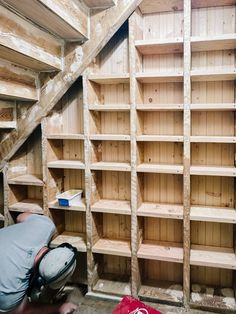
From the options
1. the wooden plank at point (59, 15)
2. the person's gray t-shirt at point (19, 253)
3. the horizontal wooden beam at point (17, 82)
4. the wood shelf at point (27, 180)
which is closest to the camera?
the wooden plank at point (59, 15)

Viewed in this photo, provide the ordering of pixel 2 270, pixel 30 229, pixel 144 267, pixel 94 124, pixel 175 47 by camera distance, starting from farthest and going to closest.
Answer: pixel 144 267, pixel 94 124, pixel 175 47, pixel 30 229, pixel 2 270

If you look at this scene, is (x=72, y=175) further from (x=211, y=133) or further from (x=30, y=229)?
(x=211, y=133)

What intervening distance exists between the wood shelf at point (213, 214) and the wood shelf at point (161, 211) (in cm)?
11

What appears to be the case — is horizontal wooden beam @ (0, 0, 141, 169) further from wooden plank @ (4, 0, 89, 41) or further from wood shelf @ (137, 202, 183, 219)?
wood shelf @ (137, 202, 183, 219)

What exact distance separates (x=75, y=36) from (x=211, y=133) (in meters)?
1.40

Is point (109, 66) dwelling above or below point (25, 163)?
above

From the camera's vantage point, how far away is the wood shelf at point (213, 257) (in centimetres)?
217

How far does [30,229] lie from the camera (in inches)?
82.7

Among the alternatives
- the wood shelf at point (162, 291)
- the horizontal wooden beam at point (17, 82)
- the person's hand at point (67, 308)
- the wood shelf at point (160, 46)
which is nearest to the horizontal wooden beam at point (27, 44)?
the horizontal wooden beam at point (17, 82)

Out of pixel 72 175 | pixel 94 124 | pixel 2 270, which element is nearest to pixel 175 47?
pixel 94 124

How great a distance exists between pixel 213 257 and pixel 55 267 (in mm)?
1286

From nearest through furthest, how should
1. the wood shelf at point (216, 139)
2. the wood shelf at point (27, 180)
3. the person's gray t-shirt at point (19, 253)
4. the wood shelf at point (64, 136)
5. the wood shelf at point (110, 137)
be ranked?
1. the person's gray t-shirt at point (19, 253)
2. the wood shelf at point (216, 139)
3. the wood shelf at point (110, 137)
4. the wood shelf at point (64, 136)
5. the wood shelf at point (27, 180)

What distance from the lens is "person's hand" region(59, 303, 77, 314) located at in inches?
86.0

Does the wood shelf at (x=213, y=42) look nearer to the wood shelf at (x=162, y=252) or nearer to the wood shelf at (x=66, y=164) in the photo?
the wood shelf at (x=66, y=164)
